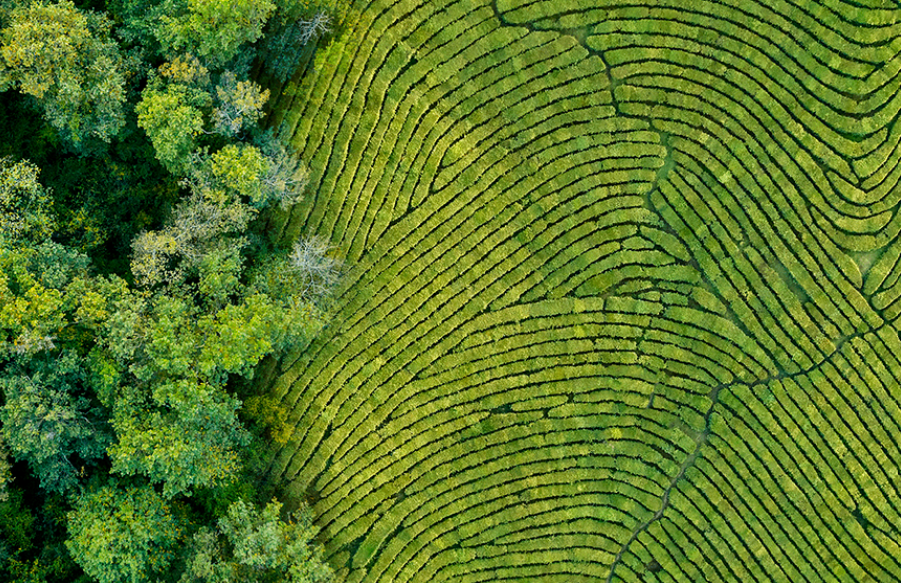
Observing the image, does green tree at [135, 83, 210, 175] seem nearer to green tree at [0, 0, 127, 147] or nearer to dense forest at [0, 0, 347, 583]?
dense forest at [0, 0, 347, 583]

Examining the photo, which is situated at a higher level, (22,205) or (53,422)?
(22,205)

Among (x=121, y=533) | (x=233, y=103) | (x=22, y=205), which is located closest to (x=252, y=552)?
(x=121, y=533)

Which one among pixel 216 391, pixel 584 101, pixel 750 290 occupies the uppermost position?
pixel 584 101

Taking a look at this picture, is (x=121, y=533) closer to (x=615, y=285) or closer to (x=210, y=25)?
(x=210, y=25)

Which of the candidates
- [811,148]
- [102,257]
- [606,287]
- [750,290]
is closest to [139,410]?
[102,257]

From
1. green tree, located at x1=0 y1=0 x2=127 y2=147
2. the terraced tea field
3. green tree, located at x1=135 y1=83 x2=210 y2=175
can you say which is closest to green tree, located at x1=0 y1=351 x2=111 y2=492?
green tree, located at x1=135 y1=83 x2=210 y2=175

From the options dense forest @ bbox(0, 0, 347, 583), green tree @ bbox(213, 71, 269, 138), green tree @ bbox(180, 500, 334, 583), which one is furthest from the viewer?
green tree @ bbox(213, 71, 269, 138)

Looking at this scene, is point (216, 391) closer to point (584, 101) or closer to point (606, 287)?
point (606, 287)
